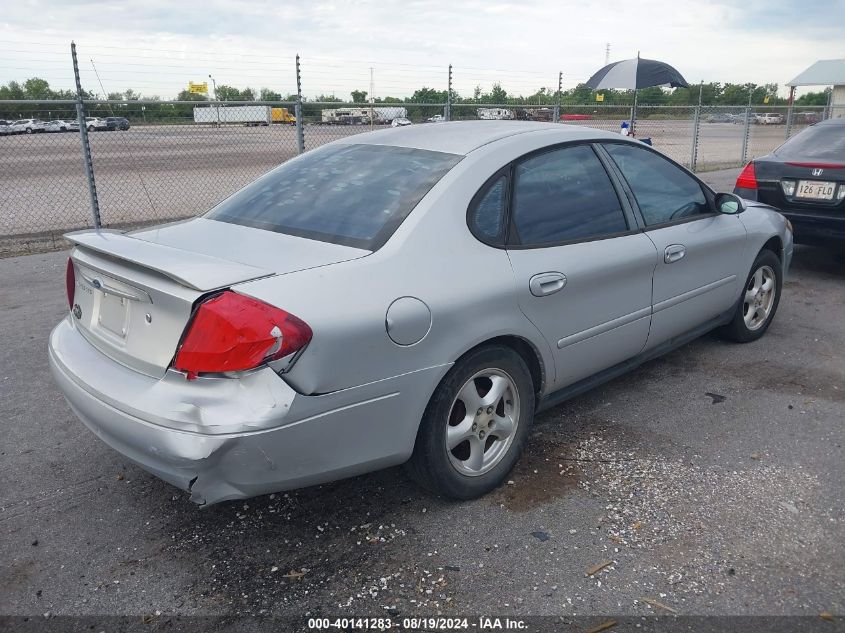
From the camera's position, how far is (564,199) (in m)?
3.50

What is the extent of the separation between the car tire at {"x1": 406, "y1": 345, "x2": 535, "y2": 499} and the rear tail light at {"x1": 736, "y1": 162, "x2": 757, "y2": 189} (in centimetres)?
490

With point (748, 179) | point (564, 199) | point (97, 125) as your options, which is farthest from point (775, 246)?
point (97, 125)

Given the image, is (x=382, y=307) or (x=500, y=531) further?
(x=500, y=531)

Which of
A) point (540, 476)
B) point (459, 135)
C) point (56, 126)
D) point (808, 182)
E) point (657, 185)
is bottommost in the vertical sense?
point (540, 476)

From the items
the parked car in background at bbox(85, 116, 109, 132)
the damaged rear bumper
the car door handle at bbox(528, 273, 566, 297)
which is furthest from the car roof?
the parked car in background at bbox(85, 116, 109, 132)

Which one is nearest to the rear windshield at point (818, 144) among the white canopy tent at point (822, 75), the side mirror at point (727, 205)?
the side mirror at point (727, 205)

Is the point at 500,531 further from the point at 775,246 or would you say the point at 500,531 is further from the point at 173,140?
the point at 173,140

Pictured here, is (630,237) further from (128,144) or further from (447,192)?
(128,144)

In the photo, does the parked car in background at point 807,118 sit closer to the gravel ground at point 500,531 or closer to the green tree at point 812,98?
the gravel ground at point 500,531

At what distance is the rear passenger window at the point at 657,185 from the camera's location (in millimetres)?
3928

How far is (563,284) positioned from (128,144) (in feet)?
35.3

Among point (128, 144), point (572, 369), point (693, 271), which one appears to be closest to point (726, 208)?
point (693, 271)

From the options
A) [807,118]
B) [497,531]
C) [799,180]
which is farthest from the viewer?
[807,118]

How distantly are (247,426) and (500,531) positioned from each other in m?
1.15
